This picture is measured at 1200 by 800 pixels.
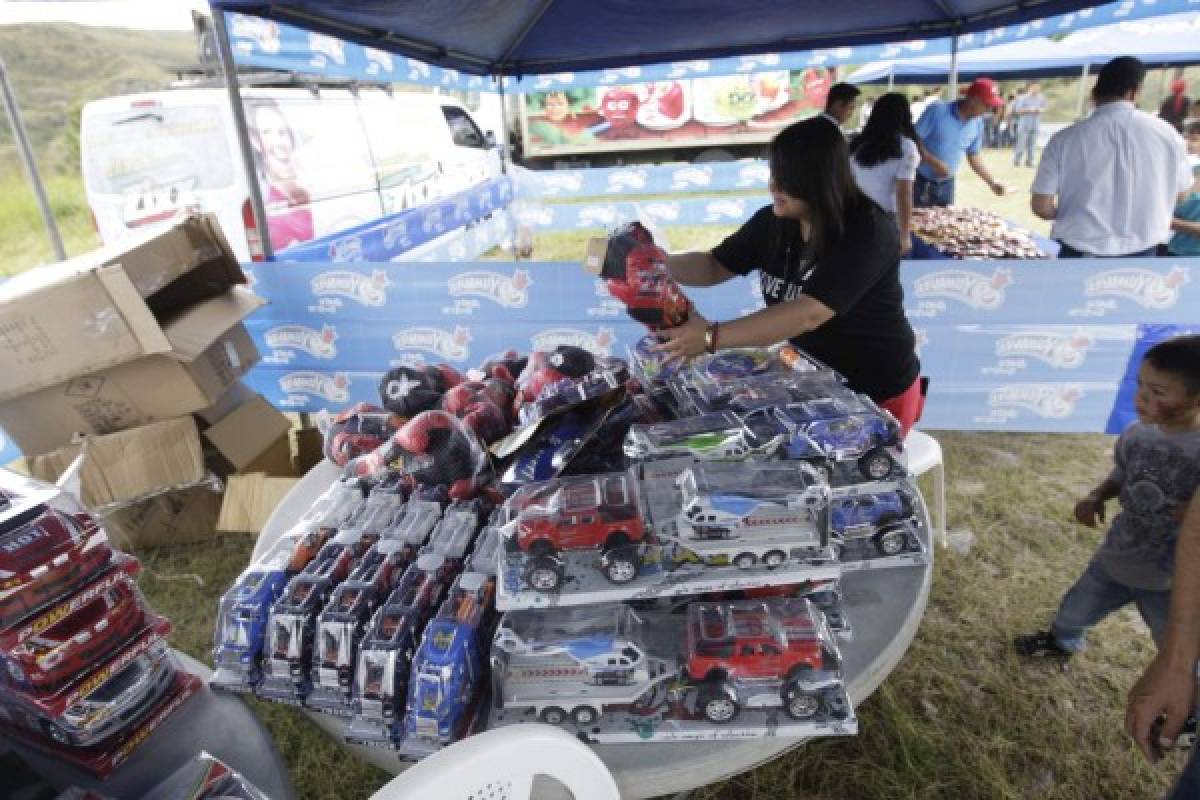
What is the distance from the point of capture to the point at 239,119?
363 cm

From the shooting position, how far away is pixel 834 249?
204cm

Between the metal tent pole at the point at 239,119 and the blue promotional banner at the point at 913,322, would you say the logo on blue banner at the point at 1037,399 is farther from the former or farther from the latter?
the metal tent pole at the point at 239,119

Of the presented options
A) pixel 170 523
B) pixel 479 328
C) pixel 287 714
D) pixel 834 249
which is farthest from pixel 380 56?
pixel 287 714

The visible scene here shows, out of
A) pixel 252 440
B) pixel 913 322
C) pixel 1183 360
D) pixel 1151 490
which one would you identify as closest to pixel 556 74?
pixel 913 322

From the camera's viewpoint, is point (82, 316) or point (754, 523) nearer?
point (754, 523)

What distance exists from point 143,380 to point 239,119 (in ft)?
4.84

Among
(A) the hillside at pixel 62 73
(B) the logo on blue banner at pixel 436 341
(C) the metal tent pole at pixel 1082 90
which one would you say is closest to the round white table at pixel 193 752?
(B) the logo on blue banner at pixel 436 341

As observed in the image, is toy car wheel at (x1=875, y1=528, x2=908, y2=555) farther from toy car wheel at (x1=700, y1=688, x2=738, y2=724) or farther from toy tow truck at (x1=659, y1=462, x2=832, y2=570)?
toy car wheel at (x1=700, y1=688, x2=738, y2=724)

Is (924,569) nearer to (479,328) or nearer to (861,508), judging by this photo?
(861,508)

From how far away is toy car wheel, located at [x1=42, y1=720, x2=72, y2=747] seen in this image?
44.9 inches

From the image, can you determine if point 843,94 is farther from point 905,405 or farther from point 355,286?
point 355,286

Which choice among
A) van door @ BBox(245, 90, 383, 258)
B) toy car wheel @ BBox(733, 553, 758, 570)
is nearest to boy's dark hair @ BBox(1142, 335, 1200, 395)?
toy car wheel @ BBox(733, 553, 758, 570)

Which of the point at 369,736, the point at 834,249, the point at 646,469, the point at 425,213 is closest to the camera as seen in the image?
the point at 369,736

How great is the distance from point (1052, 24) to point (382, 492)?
5.35 metres
